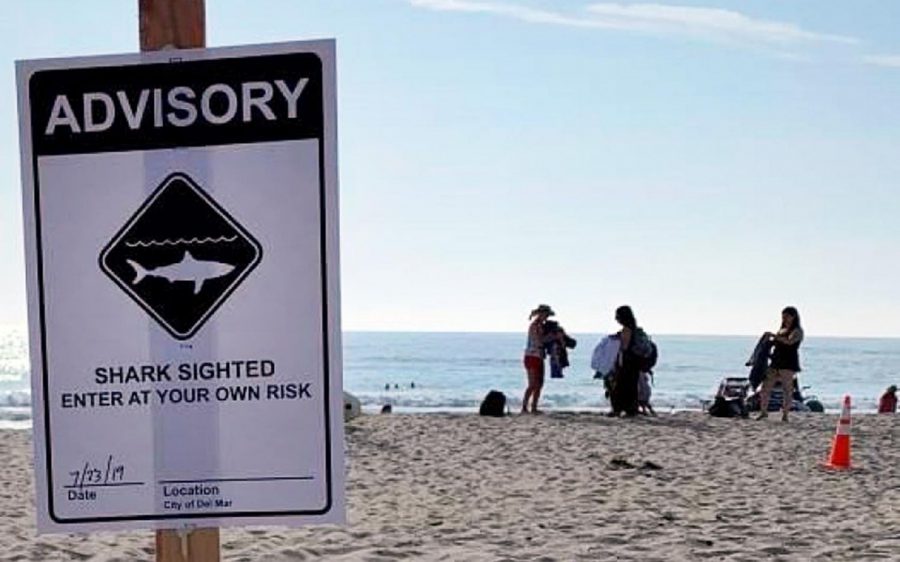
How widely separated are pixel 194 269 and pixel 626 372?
1385 cm

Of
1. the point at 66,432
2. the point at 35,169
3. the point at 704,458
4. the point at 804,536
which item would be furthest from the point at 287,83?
the point at 704,458

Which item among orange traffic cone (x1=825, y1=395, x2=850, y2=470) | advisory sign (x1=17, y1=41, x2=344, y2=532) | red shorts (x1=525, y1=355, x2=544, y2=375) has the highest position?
advisory sign (x1=17, y1=41, x2=344, y2=532)

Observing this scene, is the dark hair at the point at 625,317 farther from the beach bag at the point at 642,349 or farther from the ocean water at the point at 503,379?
the ocean water at the point at 503,379

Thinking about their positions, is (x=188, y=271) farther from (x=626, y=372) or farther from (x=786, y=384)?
(x=626, y=372)

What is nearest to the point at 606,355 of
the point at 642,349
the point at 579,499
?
the point at 642,349

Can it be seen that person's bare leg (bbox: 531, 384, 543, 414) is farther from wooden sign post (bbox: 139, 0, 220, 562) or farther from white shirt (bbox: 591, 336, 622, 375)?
wooden sign post (bbox: 139, 0, 220, 562)

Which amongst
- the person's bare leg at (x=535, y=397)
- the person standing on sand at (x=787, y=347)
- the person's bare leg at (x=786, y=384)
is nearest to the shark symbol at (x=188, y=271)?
the person standing on sand at (x=787, y=347)

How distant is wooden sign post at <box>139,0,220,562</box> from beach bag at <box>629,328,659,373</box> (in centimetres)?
1323

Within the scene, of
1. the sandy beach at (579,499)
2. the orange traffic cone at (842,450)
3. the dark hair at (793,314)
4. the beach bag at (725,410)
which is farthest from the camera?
the beach bag at (725,410)

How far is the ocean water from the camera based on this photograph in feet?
146

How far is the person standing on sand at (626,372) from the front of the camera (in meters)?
14.9

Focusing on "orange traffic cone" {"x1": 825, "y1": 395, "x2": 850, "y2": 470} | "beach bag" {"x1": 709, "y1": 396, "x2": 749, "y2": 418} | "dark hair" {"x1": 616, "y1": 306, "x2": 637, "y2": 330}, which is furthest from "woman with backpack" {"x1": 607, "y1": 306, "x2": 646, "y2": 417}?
"orange traffic cone" {"x1": 825, "y1": 395, "x2": 850, "y2": 470}

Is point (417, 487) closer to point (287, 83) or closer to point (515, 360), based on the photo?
point (287, 83)

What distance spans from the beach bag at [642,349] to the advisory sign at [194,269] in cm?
1326
